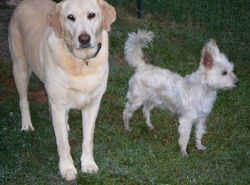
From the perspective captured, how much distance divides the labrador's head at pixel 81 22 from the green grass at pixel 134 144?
3.99 feet

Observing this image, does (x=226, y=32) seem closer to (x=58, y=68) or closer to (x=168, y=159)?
(x=168, y=159)

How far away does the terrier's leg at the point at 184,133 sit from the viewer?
586cm

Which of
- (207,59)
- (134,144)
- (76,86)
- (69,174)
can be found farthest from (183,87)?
(69,174)

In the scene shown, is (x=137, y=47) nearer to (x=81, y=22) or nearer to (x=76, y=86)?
(x=76, y=86)

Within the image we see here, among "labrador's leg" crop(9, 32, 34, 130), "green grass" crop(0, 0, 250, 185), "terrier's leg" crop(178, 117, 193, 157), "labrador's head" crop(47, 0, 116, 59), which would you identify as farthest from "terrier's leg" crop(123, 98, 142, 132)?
"labrador's head" crop(47, 0, 116, 59)

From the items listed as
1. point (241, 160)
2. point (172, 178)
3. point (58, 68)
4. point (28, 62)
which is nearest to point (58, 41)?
point (58, 68)

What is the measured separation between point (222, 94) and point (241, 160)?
1933 millimetres

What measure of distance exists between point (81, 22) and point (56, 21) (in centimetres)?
29

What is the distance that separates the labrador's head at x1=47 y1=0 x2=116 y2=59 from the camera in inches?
177

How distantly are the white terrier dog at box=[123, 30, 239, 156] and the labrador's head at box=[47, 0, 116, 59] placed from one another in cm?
155

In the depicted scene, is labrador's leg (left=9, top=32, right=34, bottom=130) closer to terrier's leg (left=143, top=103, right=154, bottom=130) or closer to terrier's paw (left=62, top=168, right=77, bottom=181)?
terrier's paw (left=62, top=168, right=77, bottom=181)

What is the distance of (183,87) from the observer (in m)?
6.11

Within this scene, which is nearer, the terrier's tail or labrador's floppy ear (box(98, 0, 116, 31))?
labrador's floppy ear (box(98, 0, 116, 31))

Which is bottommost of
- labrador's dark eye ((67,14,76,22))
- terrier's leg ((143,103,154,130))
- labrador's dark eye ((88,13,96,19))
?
terrier's leg ((143,103,154,130))
